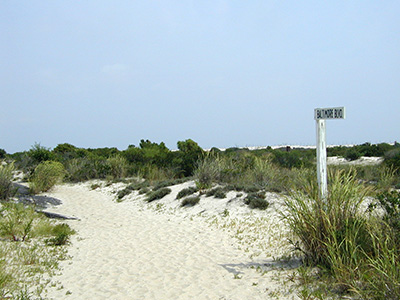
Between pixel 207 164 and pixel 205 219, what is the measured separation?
160 inches

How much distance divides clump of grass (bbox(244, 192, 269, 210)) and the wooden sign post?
567 centimetres

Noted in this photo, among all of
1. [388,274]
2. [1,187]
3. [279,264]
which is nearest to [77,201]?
[1,187]

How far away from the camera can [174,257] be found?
330 inches

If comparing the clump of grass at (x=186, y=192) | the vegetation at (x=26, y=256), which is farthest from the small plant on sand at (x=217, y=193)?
the vegetation at (x=26, y=256)

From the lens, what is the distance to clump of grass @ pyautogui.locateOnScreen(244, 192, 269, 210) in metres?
12.5

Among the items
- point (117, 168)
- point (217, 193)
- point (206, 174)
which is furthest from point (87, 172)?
point (217, 193)

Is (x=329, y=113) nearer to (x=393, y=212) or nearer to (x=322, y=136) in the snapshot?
(x=322, y=136)

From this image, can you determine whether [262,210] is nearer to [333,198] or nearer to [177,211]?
[177,211]

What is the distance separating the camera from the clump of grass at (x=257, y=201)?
1249cm

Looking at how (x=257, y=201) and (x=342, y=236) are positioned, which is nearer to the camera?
(x=342, y=236)

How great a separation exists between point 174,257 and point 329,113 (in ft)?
14.8

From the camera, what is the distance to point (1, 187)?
15836 mm

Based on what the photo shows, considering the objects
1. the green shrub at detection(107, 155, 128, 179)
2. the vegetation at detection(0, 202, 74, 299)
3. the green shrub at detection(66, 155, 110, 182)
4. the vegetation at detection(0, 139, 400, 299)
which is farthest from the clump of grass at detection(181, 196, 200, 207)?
the green shrub at detection(66, 155, 110, 182)

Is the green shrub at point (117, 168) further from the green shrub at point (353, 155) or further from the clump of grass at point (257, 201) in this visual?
the green shrub at point (353, 155)
